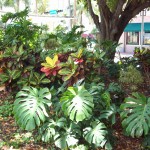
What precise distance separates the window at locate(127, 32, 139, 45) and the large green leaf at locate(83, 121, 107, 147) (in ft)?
75.5

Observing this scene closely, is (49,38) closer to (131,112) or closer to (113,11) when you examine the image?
(113,11)

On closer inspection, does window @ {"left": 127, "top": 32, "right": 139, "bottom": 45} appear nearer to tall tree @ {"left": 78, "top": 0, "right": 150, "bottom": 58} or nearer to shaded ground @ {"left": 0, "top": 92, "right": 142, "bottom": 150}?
tall tree @ {"left": 78, "top": 0, "right": 150, "bottom": 58}

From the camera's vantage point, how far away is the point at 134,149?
420 centimetres

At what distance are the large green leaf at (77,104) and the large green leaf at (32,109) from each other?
279mm

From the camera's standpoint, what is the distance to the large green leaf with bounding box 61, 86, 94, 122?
3586 mm

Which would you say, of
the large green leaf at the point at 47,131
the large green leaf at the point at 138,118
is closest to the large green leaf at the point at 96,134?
the large green leaf at the point at 138,118

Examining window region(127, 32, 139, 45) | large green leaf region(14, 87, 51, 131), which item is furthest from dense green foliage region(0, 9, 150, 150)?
window region(127, 32, 139, 45)

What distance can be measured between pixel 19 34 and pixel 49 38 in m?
1.55

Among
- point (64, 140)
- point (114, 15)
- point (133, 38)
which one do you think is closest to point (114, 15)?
point (114, 15)

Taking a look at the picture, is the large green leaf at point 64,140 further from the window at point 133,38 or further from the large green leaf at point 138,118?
the window at point 133,38

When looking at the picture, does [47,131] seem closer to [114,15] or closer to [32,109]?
[32,109]

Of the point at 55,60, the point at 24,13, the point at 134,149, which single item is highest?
the point at 24,13

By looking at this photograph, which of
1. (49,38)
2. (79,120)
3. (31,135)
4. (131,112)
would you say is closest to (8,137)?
(31,135)

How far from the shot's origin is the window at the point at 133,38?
26.1 meters
